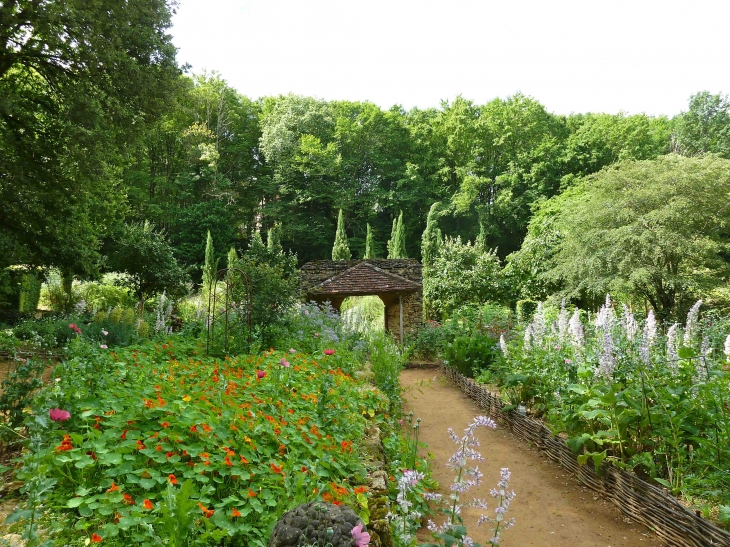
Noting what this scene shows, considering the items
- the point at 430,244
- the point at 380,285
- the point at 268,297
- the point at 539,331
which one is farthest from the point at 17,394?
the point at 430,244

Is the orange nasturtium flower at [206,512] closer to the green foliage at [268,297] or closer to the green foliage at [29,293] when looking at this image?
the green foliage at [268,297]

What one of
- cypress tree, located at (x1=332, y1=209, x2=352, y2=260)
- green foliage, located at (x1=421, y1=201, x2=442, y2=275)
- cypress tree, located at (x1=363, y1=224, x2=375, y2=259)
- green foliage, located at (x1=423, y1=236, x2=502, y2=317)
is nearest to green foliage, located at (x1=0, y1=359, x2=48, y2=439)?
green foliage, located at (x1=423, y1=236, x2=502, y2=317)

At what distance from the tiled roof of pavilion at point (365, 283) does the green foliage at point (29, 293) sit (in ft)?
26.4

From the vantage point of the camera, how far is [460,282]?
1619 cm

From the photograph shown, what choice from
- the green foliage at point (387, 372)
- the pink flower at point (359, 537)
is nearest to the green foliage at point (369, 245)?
the green foliage at point (387, 372)

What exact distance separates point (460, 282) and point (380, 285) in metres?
3.86

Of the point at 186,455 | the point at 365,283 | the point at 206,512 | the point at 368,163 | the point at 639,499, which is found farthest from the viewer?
the point at 368,163

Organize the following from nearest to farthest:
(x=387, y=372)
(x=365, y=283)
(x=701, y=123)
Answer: (x=387, y=372)
(x=365, y=283)
(x=701, y=123)

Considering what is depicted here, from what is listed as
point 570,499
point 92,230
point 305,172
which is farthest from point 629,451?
point 305,172

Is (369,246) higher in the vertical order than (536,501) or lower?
higher

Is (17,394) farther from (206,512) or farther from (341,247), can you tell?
(341,247)

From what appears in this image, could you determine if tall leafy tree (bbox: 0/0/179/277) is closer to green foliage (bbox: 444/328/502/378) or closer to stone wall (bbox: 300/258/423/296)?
stone wall (bbox: 300/258/423/296)

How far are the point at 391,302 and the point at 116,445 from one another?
12297 mm

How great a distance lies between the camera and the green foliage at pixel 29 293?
41.7 feet
